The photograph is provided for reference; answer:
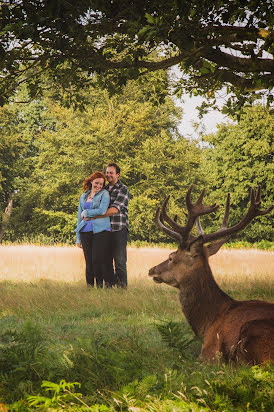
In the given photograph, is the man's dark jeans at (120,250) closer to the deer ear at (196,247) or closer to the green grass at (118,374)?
the green grass at (118,374)

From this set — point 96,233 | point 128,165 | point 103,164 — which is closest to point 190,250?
point 96,233

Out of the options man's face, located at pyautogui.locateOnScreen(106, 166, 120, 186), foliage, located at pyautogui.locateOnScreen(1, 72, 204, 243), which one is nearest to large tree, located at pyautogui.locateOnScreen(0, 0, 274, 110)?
man's face, located at pyautogui.locateOnScreen(106, 166, 120, 186)

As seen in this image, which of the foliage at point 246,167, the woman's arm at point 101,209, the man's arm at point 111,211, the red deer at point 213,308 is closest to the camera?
the red deer at point 213,308

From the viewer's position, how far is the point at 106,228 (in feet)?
32.7

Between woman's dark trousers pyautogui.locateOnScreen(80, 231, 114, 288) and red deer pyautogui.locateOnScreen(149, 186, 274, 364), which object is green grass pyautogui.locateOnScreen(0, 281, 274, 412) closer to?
red deer pyautogui.locateOnScreen(149, 186, 274, 364)

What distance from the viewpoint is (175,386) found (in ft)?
11.2

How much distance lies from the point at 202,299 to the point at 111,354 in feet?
5.45

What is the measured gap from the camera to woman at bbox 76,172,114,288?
9.93 metres

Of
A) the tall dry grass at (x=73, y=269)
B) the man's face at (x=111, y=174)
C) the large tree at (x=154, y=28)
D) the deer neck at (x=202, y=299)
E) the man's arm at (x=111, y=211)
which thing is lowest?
the tall dry grass at (x=73, y=269)

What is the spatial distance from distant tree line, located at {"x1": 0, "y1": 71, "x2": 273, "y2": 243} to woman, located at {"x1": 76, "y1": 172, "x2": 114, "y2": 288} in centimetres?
2203

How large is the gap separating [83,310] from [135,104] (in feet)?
94.6

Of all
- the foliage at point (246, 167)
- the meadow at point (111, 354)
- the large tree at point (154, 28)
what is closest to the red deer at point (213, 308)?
the meadow at point (111, 354)

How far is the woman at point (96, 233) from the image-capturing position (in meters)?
9.93

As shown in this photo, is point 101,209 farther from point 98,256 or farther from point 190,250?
point 190,250
